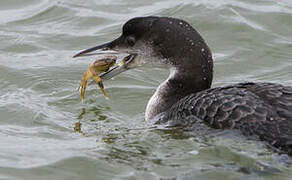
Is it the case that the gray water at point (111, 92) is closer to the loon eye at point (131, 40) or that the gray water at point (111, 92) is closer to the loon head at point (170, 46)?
the loon head at point (170, 46)

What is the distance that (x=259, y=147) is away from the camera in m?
5.34

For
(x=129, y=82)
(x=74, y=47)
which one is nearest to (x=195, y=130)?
(x=129, y=82)

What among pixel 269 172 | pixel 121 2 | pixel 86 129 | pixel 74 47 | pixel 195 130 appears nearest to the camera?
pixel 269 172

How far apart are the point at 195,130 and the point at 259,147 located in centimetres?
67

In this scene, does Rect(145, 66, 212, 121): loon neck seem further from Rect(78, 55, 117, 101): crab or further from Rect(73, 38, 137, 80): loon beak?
Rect(78, 55, 117, 101): crab

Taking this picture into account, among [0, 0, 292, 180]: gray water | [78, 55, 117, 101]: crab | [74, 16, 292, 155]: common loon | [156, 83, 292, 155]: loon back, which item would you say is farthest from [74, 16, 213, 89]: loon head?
[0, 0, 292, 180]: gray water

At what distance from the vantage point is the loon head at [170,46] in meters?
6.39

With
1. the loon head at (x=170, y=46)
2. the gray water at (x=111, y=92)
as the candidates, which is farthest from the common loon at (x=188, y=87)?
the gray water at (x=111, y=92)

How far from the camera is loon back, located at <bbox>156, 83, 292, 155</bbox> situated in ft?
17.3

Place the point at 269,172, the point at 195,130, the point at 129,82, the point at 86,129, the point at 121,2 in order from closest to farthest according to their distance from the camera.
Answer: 1. the point at 269,172
2. the point at 195,130
3. the point at 86,129
4. the point at 129,82
5. the point at 121,2

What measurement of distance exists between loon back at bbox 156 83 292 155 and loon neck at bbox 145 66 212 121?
1.37 feet

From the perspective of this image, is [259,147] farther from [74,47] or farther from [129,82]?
[74,47]

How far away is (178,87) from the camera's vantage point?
21.4 ft

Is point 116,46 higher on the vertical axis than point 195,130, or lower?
higher
